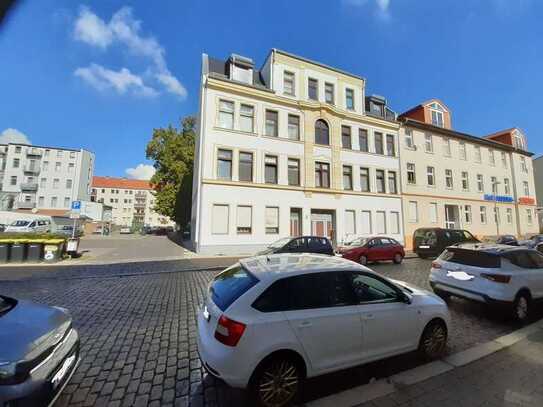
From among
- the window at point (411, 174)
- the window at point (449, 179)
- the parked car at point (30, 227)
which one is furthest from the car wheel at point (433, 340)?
the parked car at point (30, 227)

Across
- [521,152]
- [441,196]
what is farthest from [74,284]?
[521,152]

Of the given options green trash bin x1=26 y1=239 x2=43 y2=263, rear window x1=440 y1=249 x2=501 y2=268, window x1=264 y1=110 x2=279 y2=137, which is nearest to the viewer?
rear window x1=440 y1=249 x2=501 y2=268

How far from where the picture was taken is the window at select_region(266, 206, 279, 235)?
19359 millimetres

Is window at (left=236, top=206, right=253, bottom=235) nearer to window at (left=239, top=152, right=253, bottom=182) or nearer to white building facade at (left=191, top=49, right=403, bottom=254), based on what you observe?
white building facade at (left=191, top=49, right=403, bottom=254)


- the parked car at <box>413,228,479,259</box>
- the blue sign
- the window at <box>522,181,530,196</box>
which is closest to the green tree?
the parked car at <box>413,228,479,259</box>

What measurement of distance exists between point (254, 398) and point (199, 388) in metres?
0.83

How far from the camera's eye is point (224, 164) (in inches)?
744

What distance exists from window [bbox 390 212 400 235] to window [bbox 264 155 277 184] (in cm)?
1132

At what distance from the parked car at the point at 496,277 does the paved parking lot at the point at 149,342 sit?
503 mm

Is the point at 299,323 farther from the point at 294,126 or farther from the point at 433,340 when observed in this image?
the point at 294,126

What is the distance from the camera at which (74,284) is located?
8.69 metres

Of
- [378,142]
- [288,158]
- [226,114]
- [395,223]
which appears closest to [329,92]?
[378,142]

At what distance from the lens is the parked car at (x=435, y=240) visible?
51.5 ft

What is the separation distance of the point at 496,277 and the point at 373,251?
26.5 ft
